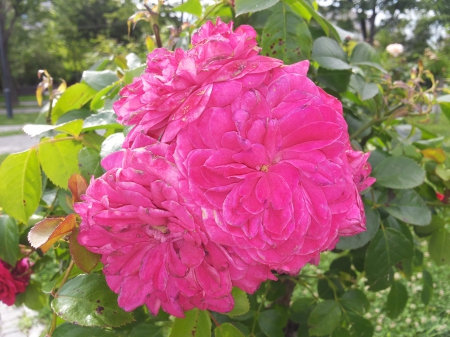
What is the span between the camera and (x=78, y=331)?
56cm

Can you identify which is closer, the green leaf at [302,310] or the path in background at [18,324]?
the green leaf at [302,310]

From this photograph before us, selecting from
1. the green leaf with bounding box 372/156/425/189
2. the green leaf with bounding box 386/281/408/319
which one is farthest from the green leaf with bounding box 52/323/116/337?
the green leaf with bounding box 386/281/408/319

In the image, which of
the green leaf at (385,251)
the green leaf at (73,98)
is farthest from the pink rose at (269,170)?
the green leaf at (73,98)

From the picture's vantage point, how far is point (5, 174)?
27.8 inches

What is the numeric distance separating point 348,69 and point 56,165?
633 millimetres

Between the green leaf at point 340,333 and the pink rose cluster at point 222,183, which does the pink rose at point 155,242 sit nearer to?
the pink rose cluster at point 222,183

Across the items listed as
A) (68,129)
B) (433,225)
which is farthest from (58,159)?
(433,225)

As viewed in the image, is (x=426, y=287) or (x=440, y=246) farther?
(x=426, y=287)

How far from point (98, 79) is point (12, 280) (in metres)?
0.52

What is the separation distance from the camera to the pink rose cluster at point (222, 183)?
1.32 feet

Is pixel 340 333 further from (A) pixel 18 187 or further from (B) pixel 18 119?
(B) pixel 18 119

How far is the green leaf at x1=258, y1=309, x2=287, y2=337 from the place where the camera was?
3.26ft

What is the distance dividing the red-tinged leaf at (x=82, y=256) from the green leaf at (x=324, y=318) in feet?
2.16

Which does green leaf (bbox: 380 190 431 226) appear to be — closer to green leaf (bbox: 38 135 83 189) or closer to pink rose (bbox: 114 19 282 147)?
pink rose (bbox: 114 19 282 147)
